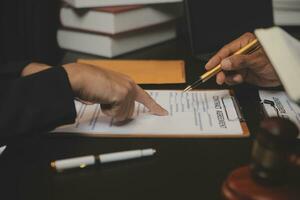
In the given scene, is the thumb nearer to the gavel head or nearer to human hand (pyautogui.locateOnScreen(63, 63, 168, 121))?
human hand (pyautogui.locateOnScreen(63, 63, 168, 121))

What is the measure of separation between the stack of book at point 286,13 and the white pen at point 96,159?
2.91ft

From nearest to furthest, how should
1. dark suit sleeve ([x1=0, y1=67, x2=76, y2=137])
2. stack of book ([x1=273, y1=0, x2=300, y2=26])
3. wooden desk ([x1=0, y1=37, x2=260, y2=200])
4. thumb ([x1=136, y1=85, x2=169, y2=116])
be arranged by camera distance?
wooden desk ([x1=0, y1=37, x2=260, y2=200]) < dark suit sleeve ([x1=0, y1=67, x2=76, y2=137]) < thumb ([x1=136, y1=85, x2=169, y2=116]) < stack of book ([x1=273, y1=0, x2=300, y2=26])

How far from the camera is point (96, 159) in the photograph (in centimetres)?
63

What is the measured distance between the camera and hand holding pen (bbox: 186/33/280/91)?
34.2 inches

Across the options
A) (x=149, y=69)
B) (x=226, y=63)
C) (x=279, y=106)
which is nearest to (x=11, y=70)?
(x=149, y=69)

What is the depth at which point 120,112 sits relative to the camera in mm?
751

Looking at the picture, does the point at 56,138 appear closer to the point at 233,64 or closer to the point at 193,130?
the point at 193,130

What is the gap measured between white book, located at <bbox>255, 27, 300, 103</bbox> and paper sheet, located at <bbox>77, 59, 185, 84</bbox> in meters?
0.45

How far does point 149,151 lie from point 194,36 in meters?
0.55

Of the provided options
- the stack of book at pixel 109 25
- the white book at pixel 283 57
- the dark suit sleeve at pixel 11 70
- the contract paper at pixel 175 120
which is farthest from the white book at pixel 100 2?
the white book at pixel 283 57

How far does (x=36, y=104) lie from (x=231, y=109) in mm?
389

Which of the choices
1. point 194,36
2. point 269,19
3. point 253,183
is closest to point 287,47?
point 253,183

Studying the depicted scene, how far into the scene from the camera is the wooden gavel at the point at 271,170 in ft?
1.50

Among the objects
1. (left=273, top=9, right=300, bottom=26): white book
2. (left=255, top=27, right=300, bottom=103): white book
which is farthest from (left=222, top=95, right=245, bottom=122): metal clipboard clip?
(left=273, top=9, right=300, bottom=26): white book
